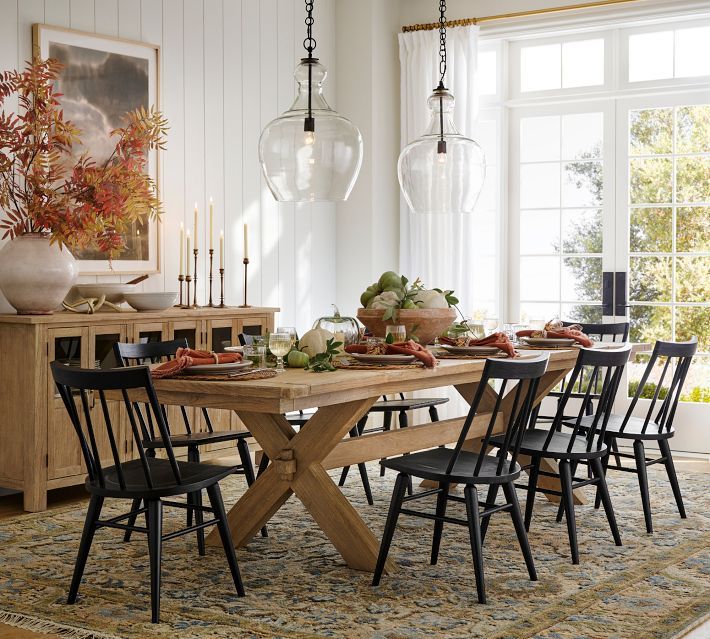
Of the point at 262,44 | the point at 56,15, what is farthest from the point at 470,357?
the point at 262,44

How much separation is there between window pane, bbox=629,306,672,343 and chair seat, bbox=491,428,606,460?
7.96 feet

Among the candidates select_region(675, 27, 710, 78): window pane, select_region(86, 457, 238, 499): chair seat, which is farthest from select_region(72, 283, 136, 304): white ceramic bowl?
select_region(675, 27, 710, 78): window pane

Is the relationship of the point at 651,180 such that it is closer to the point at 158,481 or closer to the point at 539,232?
the point at 539,232

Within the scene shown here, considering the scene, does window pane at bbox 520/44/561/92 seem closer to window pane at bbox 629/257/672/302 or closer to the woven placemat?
window pane at bbox 629/257/672/302

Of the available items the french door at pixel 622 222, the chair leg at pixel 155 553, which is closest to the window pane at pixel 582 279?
the french door at pixel 622 222

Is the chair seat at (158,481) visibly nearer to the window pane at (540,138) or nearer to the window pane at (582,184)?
the window pane at (582,184)

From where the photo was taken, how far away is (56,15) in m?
5.19

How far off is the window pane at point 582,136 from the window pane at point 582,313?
97 cm

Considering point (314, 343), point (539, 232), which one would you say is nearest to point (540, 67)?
point (539, 232)

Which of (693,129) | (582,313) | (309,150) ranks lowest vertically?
(582,313)

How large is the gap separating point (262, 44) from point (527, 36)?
68.9 inches

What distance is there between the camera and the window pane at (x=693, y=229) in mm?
6215

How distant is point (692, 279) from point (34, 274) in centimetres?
392

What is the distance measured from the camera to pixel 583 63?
6578 mm
